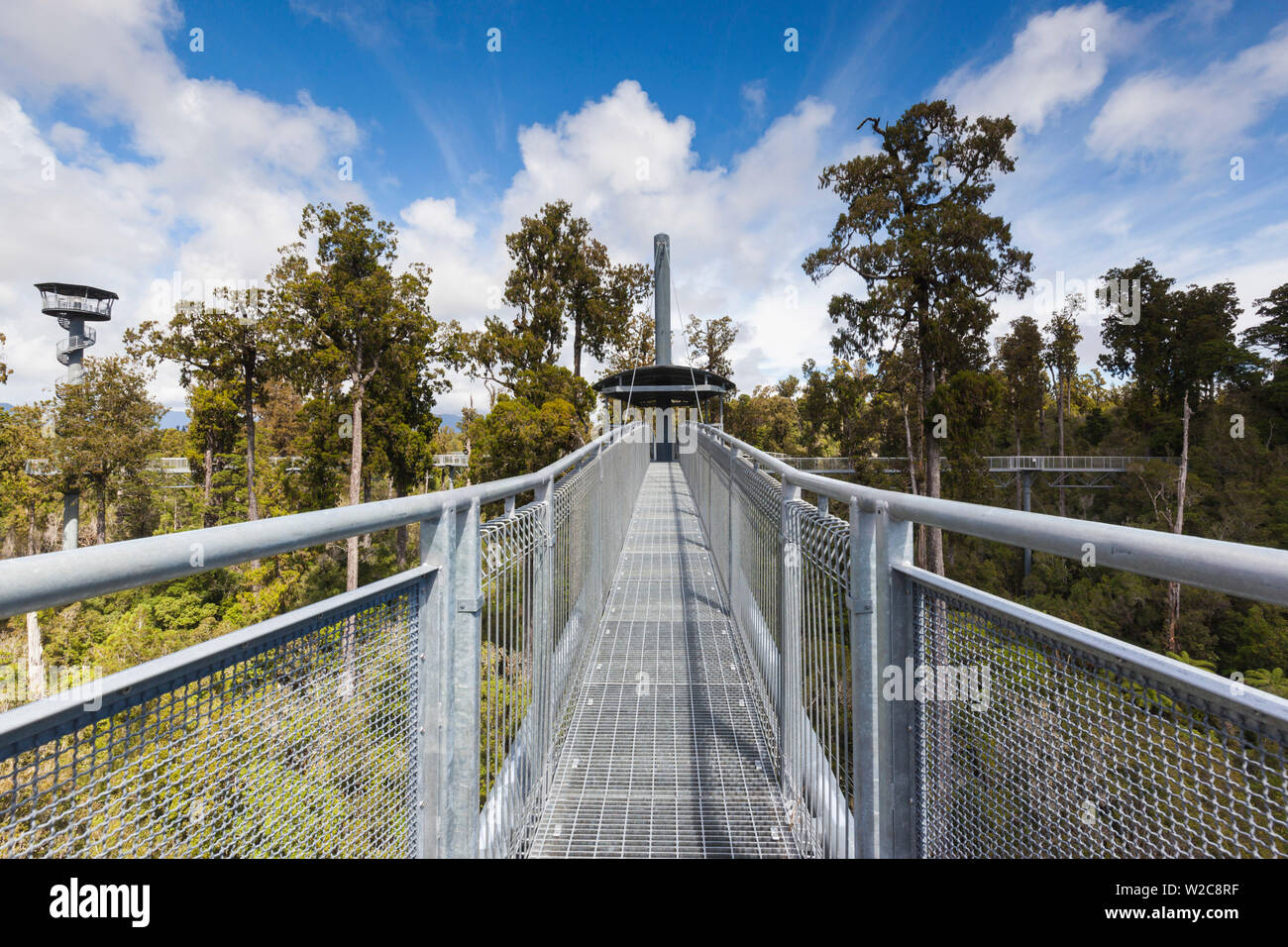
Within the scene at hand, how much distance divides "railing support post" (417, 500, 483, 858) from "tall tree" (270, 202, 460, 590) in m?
20.7

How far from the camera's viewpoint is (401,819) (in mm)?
1618

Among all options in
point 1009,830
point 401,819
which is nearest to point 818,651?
point 1009,830

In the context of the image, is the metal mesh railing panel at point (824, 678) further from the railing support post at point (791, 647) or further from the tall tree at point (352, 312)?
the tall tree at point (352, 312)

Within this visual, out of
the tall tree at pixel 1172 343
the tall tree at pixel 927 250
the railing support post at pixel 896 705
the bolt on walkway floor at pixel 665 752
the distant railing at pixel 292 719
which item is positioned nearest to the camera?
the distant railing at pixel 292 719

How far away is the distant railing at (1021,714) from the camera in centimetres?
84

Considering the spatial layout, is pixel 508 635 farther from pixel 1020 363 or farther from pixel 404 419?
pixel 1020 363

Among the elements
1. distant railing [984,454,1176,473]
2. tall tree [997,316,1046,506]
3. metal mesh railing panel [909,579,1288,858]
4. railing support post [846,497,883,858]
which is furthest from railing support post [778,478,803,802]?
distant railing [984,454,1176,473]

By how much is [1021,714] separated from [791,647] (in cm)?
150

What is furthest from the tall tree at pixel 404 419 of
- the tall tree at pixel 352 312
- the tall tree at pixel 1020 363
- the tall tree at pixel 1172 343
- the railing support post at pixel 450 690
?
the tall tree at pixel 1172 343

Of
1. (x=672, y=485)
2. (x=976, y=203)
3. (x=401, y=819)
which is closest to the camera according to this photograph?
(x=401, y=819)

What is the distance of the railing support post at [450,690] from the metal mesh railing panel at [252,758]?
0.15ft
